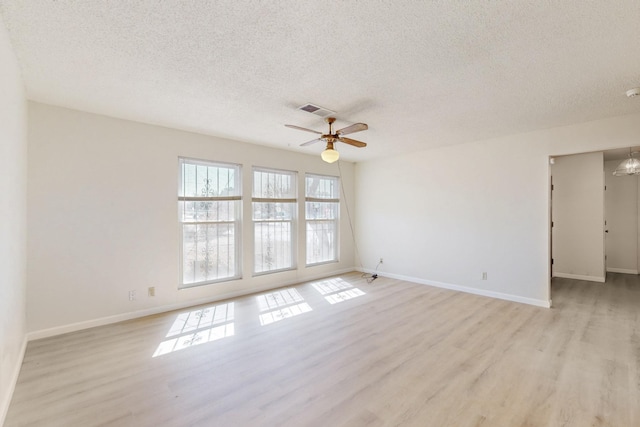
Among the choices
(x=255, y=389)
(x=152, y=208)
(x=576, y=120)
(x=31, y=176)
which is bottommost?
(x=255, y=389)

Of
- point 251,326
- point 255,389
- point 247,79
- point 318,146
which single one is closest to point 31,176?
point 247,79

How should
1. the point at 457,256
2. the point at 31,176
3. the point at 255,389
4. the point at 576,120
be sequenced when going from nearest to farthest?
A: the point at 255,389 < the point at 31,176 < the point at 576,120 < the point at 457,256

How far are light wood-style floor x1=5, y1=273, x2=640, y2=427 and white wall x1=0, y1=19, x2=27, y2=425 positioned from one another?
0.26 m

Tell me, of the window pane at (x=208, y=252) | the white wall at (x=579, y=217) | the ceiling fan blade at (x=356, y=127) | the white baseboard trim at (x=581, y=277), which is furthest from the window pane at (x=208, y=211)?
the white baseboard trim at (x=581, y=277)

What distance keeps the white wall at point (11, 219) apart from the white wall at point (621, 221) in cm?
974

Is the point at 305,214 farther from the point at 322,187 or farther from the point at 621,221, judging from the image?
the point at 621,221

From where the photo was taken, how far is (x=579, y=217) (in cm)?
583

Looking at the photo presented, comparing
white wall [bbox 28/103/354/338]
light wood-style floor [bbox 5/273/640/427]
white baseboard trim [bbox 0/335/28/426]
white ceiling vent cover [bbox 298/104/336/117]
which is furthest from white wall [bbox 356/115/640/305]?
white baseboard trim [bbox 0/335/28/426]

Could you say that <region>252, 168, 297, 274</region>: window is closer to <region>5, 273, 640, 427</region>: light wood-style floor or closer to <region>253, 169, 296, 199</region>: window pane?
<region>253, 169, 296, 199</region>: window pane

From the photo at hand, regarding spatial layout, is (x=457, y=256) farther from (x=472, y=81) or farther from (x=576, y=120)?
(x=472, y=81)

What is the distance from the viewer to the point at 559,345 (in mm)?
2992

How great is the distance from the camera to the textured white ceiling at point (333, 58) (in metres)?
1.79

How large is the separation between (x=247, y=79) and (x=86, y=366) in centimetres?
305

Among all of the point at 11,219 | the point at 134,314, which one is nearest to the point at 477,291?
the point at 134,314
